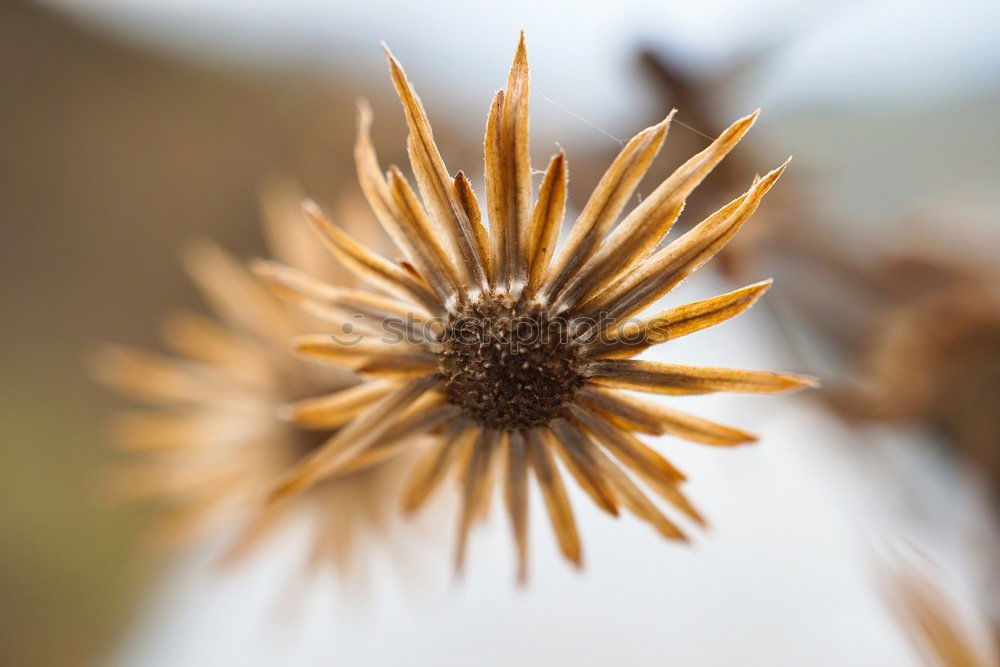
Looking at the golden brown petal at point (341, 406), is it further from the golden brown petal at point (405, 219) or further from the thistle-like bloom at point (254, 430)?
the thistle-like bloom at point (254, 430)

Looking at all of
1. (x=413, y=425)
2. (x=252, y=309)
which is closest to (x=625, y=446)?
(x=413, y=425)

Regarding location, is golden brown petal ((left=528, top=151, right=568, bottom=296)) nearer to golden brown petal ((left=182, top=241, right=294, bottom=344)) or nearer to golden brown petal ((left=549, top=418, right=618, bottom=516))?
golden brown petal ((left=549, top=418, right=618, bottom=516))

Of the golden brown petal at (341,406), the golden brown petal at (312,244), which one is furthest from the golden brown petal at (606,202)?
the golden brown petal at (312,244)

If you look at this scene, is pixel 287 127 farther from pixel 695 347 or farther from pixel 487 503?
pixel 487 503

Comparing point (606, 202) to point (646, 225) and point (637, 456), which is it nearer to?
point (646, 225)

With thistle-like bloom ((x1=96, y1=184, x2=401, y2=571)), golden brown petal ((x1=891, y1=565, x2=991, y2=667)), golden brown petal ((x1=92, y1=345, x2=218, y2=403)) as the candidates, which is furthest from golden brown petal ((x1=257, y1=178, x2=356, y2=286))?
golden brown petal ((x1=891, y1=565, x2=991, y2=667))

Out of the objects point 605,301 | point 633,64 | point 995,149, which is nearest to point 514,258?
point 605,301
